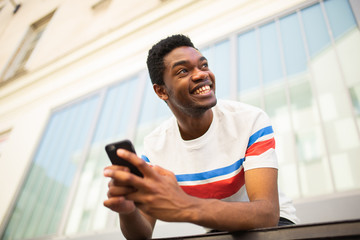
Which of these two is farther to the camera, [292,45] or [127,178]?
[292,45]

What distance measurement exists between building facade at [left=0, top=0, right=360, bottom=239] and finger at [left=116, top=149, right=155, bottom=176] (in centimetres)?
149

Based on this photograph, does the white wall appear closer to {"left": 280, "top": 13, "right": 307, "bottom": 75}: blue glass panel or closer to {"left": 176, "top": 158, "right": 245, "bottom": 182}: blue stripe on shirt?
{"left": 280, "top": 13, "right": 307, "bottom": 75}: blue glass panel

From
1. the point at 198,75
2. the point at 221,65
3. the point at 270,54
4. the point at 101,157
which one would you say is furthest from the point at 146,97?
the point at 198,75

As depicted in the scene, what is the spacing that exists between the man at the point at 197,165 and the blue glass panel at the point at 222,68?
1278mm

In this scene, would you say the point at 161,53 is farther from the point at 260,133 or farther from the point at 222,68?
the point at 222,68

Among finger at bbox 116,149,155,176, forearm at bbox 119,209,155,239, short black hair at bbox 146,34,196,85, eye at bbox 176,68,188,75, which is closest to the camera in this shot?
finger at bbox 116,149,155,176

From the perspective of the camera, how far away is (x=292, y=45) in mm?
2453

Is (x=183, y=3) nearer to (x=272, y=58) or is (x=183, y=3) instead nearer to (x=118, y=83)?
(x=118, y=83)

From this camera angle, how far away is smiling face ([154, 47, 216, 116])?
1.18 metres

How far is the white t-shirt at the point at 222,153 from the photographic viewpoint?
1.04m

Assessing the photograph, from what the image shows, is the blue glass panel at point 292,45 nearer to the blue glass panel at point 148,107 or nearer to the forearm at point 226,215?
the blue glass panel at point 148,107

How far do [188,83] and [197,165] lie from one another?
42cm

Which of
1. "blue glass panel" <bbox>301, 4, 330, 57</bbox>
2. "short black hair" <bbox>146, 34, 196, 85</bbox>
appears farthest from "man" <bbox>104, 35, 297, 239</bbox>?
"blue glass panel" <bbox>301, 4, 330, 57</bbox>

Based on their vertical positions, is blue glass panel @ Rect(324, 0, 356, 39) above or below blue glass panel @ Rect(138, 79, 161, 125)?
above
